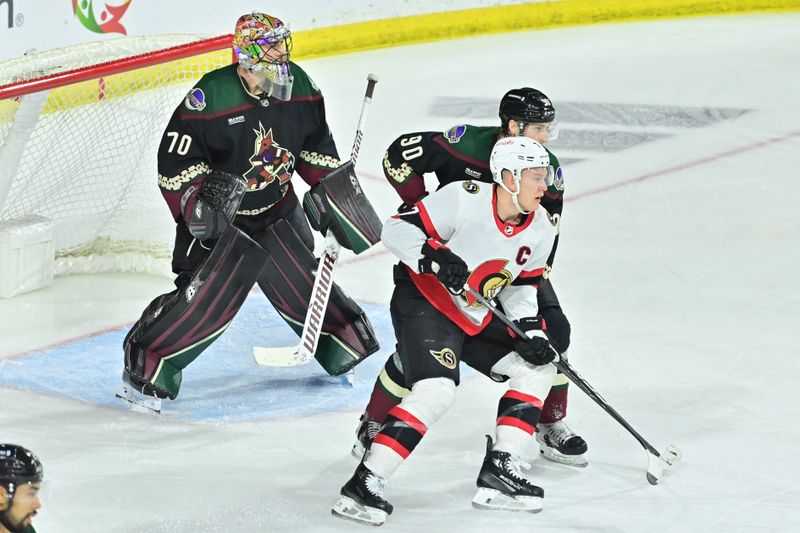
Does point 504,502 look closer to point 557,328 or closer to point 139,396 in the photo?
point 557,328

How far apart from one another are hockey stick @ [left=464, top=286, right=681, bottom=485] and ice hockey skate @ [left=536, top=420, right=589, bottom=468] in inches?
5.1

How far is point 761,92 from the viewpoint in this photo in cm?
676

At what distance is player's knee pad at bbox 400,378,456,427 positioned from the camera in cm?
336

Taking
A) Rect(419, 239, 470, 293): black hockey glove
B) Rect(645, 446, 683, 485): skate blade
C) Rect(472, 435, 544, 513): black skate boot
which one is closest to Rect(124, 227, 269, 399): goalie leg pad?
Rect(419, 239, 470, 293): black hockey glove

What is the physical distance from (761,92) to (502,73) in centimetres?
115

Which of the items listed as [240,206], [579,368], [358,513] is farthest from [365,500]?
[579,368]

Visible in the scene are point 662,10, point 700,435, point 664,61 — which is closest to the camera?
point 700,435

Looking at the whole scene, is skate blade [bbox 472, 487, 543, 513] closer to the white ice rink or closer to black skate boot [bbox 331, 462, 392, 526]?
the white ice rink

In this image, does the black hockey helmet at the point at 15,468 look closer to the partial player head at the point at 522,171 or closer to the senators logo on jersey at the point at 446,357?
the senators logo on jersey at the point at 446,357

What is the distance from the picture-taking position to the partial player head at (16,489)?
2.33 m

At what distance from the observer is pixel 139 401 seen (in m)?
4.02

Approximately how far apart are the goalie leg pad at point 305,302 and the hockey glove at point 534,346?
0.78 meters

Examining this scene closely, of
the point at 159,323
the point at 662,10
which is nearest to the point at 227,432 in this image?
the point at 159,323

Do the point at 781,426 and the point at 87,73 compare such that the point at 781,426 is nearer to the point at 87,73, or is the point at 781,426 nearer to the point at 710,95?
the point at 87,73
